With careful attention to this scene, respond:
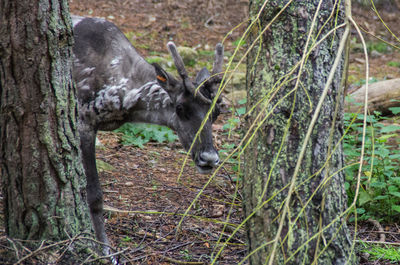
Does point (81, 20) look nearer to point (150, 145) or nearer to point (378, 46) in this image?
point (150, 145)

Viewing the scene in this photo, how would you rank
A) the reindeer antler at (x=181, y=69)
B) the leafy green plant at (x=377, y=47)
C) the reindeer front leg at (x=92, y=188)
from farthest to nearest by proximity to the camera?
the leafy green plant at (x=377, y=47), the reindeer antler at (x=181, y=69), the reindeer front leg at (x=92, y=188)

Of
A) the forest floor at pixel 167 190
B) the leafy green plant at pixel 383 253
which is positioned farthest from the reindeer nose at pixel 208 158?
the leafy green plant at pixel 383 253

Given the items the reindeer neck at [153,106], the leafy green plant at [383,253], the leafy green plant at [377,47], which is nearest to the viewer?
the leafy green plant at [383,253]

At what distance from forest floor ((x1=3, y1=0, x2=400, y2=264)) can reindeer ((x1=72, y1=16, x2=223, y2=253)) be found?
1.86ft

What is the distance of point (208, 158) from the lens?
489cm

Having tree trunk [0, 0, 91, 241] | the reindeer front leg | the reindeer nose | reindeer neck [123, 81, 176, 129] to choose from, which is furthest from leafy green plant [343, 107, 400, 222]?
tree trunk [0, 0, 91, 241]

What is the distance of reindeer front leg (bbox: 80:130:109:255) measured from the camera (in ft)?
14.4

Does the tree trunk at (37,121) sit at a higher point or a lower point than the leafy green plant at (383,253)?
higher

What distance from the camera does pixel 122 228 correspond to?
15.2 ft

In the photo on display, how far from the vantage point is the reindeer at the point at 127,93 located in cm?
502

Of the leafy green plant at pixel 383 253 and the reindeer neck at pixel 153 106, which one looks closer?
the leafy green plant at pixel 383 253

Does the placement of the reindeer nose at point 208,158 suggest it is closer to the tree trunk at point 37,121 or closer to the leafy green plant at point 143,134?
the tree trunk at point 37,121

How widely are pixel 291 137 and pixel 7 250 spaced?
66.3 inches

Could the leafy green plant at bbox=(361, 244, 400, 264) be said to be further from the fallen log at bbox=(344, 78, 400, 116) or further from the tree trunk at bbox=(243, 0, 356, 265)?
the fallen log at bbox=(344, 78, 400, 116)
